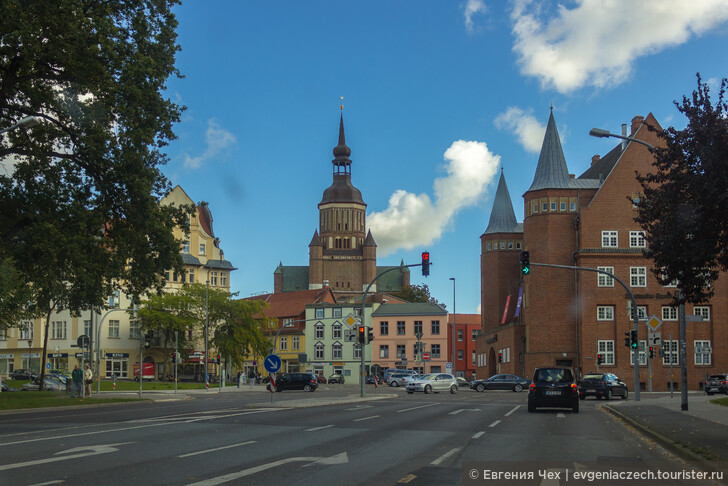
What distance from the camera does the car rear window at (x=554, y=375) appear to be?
2616cm

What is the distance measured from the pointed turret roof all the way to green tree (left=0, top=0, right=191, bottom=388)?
63900 millimetres

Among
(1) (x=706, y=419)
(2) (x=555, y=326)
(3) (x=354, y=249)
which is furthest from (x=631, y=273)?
(3) (x=354, y=249)

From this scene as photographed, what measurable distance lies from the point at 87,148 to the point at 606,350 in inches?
2060

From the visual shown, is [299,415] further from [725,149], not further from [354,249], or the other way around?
[354,249]

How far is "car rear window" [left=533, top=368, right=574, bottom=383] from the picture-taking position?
26.2 metres

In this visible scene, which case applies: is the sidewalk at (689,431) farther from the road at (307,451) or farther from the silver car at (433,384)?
the silver car at (433,384)

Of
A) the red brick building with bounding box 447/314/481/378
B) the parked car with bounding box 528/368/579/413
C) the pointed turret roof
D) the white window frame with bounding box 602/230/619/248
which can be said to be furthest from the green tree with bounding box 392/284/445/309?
the parked car with bounding box 528/368/579/413

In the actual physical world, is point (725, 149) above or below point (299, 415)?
above

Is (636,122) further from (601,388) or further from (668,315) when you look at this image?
(601,388)

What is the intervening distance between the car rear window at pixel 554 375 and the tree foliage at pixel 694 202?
9.07 m

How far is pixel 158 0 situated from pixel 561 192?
50530 millimetres

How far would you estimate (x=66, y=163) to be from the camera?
27703 millimetres

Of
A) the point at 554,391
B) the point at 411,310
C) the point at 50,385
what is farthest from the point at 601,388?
the point at 411,310

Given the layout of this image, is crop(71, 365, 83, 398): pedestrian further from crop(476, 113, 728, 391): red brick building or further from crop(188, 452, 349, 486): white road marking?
crop(476, 113, 728, 391): red brick building
